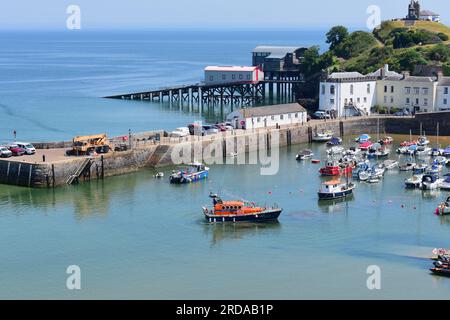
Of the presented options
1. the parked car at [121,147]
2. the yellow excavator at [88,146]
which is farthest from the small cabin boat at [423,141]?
the yellow excavator at [88,146]

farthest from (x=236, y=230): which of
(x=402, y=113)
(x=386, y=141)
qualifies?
(x=402, y=113)

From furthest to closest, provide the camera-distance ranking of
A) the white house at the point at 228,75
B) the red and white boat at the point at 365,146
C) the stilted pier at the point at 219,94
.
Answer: the white house at the point at 228,75
the stilted pier at the point at 219,94
the red and white boat at the point at 365,146

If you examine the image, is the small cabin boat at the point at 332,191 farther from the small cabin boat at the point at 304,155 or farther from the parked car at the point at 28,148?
the parked car at the point at 28,148

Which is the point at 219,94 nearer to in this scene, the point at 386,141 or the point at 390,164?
the point at 386,141

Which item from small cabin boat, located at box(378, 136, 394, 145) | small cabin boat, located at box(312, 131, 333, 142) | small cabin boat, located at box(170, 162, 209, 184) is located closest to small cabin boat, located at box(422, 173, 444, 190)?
small cabin boat, located at box(170, 162, 209, 184)

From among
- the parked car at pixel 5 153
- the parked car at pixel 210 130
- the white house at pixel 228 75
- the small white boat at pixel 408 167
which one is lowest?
the small white boat at pixel 408 167

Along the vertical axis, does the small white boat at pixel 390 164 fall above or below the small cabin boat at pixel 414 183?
above
